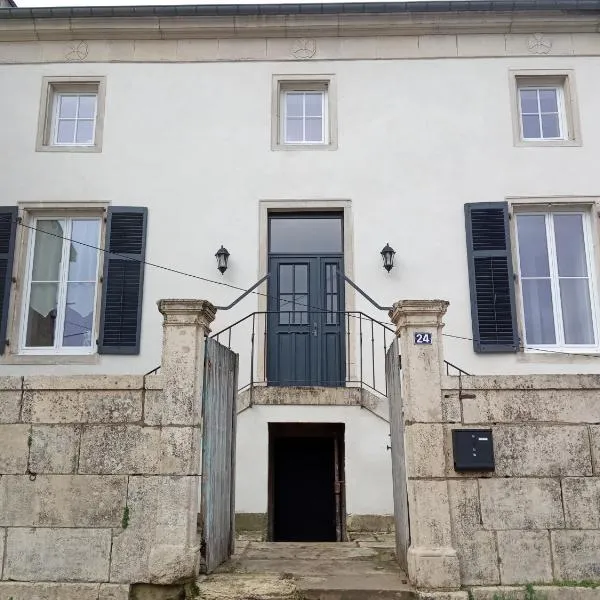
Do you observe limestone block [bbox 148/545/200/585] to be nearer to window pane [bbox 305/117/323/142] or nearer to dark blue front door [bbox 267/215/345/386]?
dark blue front door [bbox 267/215/345/386]

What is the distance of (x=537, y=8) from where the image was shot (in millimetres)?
8961

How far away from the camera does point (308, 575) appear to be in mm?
4984

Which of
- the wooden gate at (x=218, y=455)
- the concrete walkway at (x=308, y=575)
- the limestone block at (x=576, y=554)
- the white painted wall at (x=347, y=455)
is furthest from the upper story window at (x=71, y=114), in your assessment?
the limestone block at (x=576, y=554)

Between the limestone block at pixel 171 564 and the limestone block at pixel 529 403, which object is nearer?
the limestone block at pixel 171 564

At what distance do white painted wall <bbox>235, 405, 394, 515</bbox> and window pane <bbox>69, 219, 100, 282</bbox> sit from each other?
2988 mm

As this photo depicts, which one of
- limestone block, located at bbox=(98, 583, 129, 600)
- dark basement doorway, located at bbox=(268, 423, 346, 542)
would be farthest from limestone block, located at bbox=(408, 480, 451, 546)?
dark basement doorway, located at bbox=(268, 423, 346, 542)

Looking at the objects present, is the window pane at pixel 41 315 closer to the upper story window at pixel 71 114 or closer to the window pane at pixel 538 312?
the upper story window at pixel 71 114

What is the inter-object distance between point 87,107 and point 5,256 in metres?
2.45

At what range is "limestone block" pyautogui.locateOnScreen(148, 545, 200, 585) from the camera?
4.59 metres

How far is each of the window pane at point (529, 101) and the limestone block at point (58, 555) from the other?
7.69 meters

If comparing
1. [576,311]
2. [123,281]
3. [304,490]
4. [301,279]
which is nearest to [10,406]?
[123,281]

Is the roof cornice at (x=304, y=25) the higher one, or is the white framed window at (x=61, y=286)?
the roof cornice at (x=304, y=25)

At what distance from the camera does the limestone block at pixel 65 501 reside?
4.80 m

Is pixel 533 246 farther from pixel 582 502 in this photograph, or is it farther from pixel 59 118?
pixel 59 118
